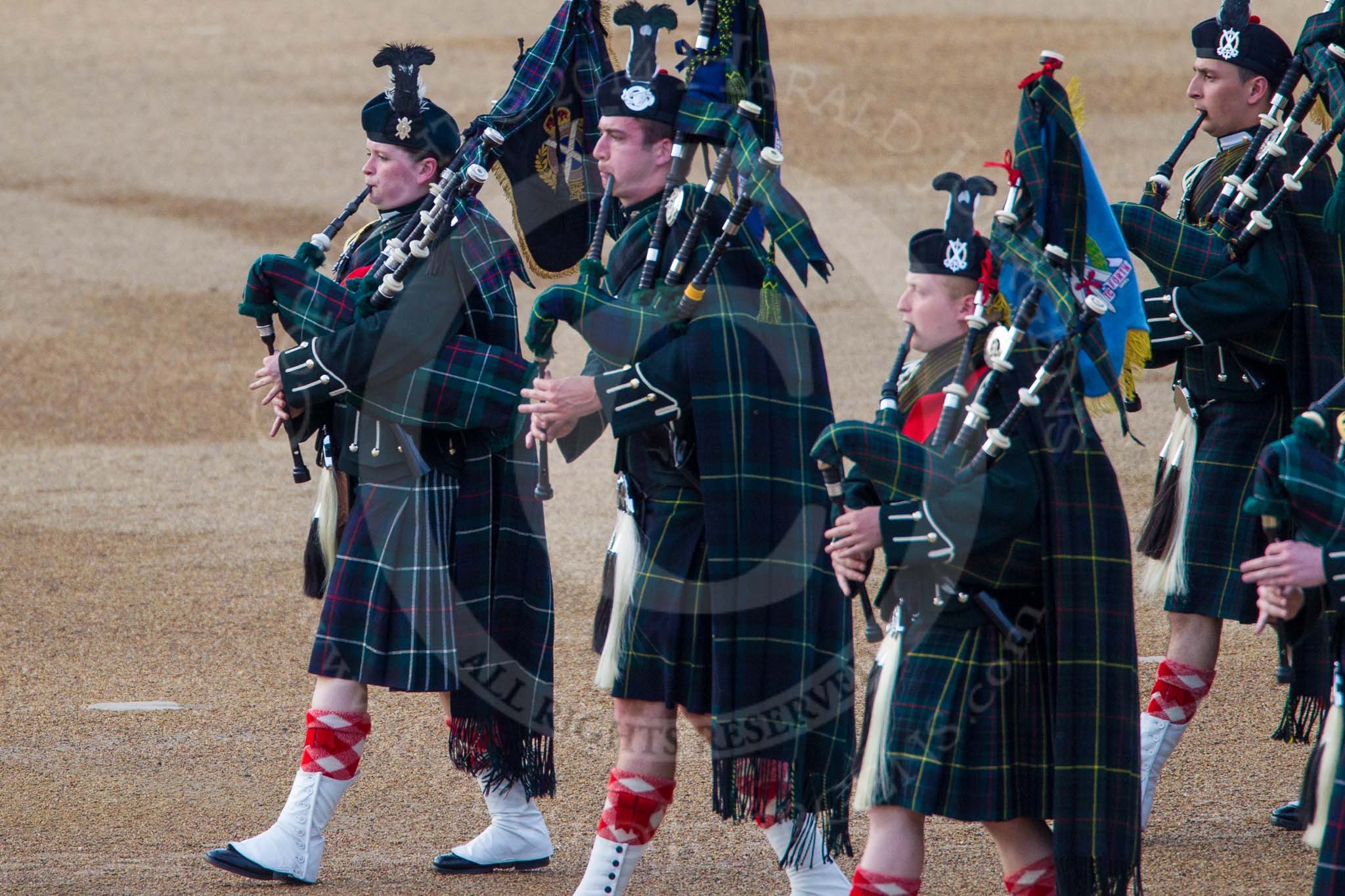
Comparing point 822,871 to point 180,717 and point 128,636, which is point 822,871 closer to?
point 180,717

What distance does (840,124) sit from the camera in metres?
13.5

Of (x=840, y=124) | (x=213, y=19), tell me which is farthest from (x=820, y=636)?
(x=213, y=19)

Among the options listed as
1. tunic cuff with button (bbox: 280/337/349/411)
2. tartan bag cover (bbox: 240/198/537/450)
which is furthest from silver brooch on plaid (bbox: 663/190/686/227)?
tunic cuff with button (bbox: 280/337/349/411)

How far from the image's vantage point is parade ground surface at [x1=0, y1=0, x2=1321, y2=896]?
4219 mm

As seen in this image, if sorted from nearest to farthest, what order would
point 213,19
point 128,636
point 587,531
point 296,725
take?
point 296,725 → point 128,636 → point 587,531 → point 213,19

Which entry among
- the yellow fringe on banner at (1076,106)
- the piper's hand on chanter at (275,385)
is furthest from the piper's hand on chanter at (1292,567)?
the piper's hand on chanter at (275,385)

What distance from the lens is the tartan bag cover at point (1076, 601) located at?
3.09 meters

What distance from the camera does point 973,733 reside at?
313 centimetres

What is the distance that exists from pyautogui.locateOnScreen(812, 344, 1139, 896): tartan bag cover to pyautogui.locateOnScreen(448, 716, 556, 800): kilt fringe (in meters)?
1.34

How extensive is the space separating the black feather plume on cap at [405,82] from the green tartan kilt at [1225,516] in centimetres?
209

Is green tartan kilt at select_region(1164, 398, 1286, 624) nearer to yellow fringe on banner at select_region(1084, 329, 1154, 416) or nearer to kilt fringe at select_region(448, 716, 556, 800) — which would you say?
yellow fringe on banner at select_region(1084, 329, 1154, 416)

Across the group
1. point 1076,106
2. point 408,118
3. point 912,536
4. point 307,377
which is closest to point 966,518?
point 912,536

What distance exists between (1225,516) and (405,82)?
2.22 meters

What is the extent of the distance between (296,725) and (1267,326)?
9.22 feet
